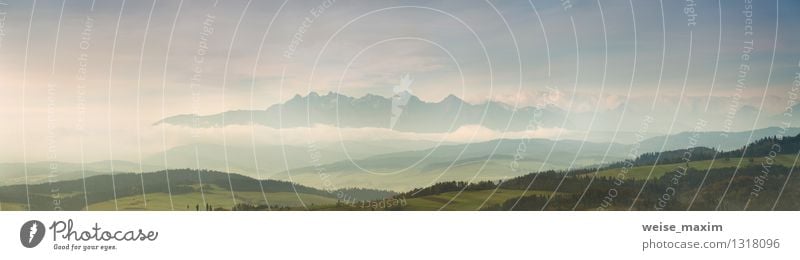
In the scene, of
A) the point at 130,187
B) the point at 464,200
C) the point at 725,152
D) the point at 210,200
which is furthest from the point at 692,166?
the point at 130,187

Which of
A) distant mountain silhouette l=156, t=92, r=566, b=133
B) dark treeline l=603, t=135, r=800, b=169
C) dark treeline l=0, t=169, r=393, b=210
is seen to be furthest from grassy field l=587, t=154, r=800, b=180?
dark treeline l=0, t=169, r=393, b=210

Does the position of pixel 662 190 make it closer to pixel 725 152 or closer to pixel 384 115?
pixel 725 152

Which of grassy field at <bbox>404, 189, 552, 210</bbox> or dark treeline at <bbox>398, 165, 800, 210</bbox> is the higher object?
grassy field at <bbox>404, 189, 552, 210</bbox>

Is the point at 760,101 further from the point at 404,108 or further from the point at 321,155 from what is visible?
the point at 321,155

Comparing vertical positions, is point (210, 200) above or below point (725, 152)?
above

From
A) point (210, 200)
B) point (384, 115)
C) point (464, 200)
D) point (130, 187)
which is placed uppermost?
point (384, 115)

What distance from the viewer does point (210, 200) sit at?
7.46 m

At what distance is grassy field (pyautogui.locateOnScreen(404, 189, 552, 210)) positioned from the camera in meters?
7.50

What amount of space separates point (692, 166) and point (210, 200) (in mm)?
3379

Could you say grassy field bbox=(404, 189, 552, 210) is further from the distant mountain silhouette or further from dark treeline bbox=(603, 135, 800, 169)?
dark treeline bbox=(603, 135, 800, 169)

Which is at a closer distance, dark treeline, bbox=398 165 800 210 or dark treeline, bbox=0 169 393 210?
dark treeline, bbox=0 169 393 210

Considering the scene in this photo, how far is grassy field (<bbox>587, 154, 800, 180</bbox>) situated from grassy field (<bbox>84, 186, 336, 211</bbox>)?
2.06 metres

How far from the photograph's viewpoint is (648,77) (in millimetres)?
7504
